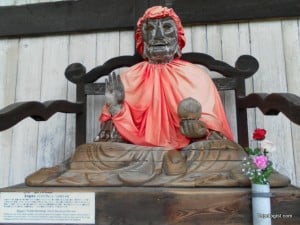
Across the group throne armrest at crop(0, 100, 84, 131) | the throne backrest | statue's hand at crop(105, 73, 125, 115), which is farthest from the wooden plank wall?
statue's hand at crop(105, 73, 125, 115)

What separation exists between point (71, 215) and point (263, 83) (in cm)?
94

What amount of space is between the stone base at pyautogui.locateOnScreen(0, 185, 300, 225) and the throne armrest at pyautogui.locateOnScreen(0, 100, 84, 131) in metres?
0.33

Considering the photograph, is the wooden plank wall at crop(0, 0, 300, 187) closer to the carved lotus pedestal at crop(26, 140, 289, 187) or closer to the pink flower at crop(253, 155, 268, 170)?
the carved lotus pedestal at crop(26, 140, 289, 187)

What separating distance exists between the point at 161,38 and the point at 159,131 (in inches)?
12.8

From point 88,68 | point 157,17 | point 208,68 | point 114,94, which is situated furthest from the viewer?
point 88,68

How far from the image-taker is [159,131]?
1.08 metres

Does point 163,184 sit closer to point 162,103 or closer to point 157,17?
point 162,103

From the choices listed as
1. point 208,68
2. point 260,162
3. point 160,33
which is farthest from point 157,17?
point 260,162

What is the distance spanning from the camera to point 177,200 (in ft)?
2.61

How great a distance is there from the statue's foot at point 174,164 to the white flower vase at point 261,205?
0.60ft

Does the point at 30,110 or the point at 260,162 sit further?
the point at 30,110

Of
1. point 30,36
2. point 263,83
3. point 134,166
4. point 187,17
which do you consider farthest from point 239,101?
point 30,36

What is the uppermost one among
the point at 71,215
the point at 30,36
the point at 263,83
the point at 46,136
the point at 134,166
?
the point at 30,36

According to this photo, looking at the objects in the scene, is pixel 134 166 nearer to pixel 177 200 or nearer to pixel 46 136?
pixel 177 200
